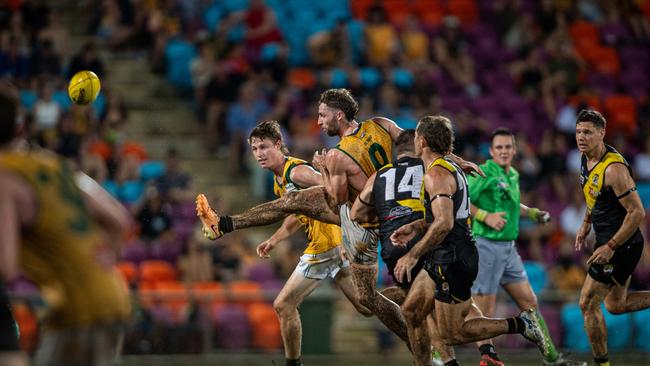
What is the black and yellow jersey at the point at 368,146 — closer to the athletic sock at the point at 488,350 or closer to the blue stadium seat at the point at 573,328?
the athletic sock at the point at 488,350

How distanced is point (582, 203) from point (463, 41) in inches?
191

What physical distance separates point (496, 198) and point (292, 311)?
2846 millimetres

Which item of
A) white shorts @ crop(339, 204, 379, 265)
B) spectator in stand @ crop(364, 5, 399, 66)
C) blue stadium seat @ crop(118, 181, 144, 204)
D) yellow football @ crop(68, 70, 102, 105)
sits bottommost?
white shorts @ crop(339, 204, 379, 265)

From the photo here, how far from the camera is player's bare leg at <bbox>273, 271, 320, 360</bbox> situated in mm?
10570

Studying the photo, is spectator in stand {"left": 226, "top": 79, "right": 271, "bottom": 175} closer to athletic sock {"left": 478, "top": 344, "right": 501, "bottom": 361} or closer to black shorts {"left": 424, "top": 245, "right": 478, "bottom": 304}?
athletic sock {"left": 478, "top": 344, "right": 501, "bottom": 361}

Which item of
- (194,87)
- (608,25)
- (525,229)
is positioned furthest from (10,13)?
(608,25)

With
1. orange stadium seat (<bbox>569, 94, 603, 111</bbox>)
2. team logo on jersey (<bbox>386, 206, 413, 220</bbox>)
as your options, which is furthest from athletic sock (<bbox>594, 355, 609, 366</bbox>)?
orange stadium seat (<bbox>569, 94, 603, 111</bbox>)

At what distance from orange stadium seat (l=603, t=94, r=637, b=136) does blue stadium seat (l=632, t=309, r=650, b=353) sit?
5.94m

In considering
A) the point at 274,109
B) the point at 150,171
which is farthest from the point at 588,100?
the point at 150,171

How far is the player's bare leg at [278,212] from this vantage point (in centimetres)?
1027

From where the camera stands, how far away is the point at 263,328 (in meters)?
14.8

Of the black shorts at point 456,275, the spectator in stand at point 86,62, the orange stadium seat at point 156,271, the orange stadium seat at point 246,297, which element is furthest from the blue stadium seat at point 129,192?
the black shorts at point 456,275

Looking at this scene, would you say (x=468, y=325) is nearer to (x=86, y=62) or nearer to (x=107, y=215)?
(x=107, y=215)

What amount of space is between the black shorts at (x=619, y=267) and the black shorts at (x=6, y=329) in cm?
628
